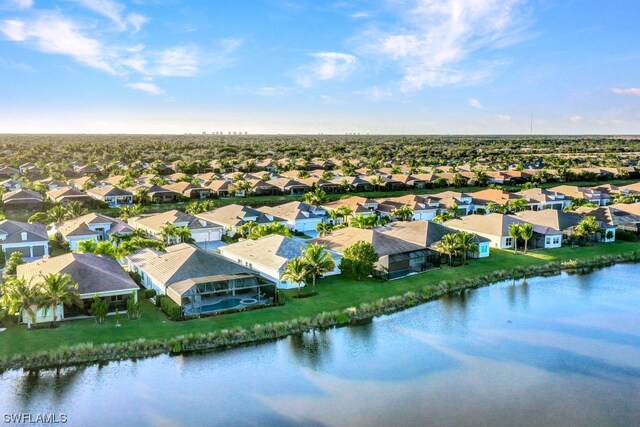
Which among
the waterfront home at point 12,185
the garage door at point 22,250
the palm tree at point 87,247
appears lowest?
the garage door at point 22,250

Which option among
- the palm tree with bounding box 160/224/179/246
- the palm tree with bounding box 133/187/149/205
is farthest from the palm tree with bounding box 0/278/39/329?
the palm tree with bounding box 133/187/149/205

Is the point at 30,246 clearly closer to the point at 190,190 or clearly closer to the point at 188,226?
the point at 188,226

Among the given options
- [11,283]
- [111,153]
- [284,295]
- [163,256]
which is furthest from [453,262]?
[111,153]

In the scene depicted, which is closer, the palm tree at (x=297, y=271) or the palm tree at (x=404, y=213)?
the palm tree at (x=297, y=271)

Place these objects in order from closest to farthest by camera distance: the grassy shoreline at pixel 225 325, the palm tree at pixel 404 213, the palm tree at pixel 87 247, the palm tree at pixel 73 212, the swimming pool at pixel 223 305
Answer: the grassy shoreline at pixel 225 325 < the swimming pool at pixel 223 305 < the palm tree at pixel 87 247 < the palm tree at pixel 73 212 < the palm tree at pixel 404 213

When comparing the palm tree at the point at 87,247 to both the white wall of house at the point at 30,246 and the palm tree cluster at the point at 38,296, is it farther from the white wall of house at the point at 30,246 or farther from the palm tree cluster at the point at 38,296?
the palm tree cluster at the point at 38,296

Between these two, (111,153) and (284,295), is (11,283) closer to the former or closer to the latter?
(284,295)

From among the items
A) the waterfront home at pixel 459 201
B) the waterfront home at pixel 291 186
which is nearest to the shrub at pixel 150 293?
the waterfront home at pixel 459 201

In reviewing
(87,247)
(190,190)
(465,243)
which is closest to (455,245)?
(465,243)
